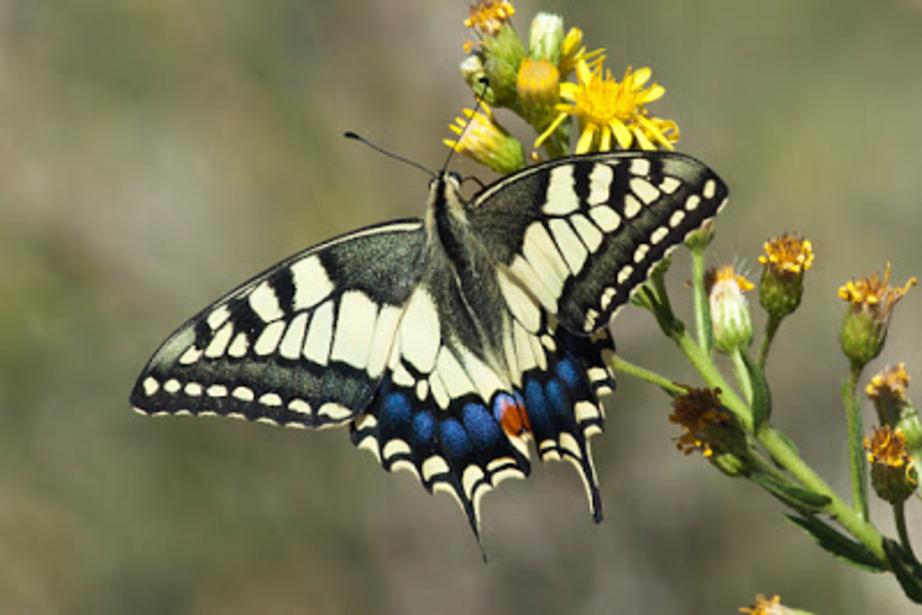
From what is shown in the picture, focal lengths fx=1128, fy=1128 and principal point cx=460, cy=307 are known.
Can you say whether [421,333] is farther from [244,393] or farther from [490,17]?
[490,17]

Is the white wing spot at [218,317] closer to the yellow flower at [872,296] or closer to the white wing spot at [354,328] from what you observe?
the white wing spot at [354,328]

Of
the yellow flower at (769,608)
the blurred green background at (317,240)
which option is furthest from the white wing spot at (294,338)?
the blurred green background at (317,240)

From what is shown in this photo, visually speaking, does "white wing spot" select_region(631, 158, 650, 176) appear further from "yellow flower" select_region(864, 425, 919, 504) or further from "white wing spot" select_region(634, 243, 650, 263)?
"yellow flower" select_region(864, 425, 919, 504)

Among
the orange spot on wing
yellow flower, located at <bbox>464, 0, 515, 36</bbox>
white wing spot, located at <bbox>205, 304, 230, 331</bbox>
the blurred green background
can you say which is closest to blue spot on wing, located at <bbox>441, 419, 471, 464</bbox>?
the orange spot on wing

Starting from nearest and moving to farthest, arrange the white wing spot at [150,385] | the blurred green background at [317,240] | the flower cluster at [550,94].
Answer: the flower cluster at [550,94]
the white wing spot at [150,385]
the blurred green background at [317,240]

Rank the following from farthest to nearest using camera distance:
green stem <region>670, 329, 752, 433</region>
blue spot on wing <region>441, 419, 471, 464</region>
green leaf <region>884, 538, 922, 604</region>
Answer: blue spot on wing <region>441, 419, 471, 464</region> → green stem <region>670, 329, 752, 433</region> → green leaf <region>884, 538, 922, 604</region>

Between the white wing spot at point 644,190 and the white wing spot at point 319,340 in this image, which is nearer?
the white wing spot at point 644,190
